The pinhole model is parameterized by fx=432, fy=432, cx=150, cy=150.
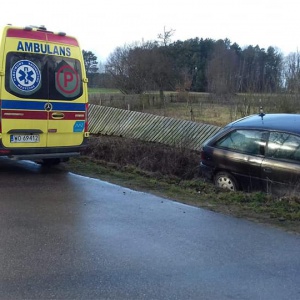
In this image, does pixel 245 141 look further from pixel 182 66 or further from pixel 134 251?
pixel 182 66

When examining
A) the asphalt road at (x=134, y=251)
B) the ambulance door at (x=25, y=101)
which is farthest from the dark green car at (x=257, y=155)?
the ambulance door at (x=25, y=101)

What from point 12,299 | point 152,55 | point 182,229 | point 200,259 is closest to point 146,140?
point 182,229

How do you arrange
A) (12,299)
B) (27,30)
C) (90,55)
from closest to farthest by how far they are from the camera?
(12,299), (27,30), (90,55)

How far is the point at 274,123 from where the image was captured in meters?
7.47

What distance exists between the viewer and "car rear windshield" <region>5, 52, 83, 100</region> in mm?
7719

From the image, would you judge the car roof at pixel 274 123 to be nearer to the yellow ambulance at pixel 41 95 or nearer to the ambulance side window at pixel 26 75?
the yellow ambulance at pixel 41 95

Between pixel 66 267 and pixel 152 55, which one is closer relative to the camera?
pixel 66 267

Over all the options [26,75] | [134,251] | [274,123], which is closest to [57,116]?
[26,75]

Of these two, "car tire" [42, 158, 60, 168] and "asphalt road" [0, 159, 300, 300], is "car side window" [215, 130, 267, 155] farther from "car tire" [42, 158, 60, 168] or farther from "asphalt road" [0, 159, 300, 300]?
"car tire" [42, 158, 60, 168]

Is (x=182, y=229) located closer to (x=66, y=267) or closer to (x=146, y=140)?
(x=66, y=267)

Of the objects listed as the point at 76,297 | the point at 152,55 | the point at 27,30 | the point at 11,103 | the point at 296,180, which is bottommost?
the point at 76,297

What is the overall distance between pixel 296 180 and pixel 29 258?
170 inches

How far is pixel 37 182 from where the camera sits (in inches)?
304

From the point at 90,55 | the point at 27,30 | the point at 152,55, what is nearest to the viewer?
the point at 27,30
